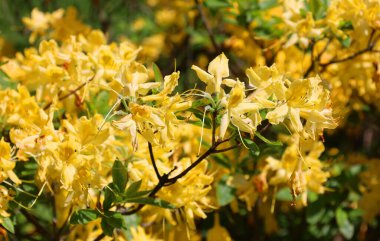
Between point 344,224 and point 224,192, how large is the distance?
2.17 feet

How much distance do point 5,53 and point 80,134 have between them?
2721 mm

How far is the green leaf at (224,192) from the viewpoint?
256 cm

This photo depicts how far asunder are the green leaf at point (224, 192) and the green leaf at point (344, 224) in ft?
1.94

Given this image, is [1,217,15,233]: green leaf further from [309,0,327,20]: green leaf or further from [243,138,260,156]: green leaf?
[309,0,327,20]: green leaf

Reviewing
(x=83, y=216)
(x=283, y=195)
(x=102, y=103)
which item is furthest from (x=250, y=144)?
(x=283, y=195)

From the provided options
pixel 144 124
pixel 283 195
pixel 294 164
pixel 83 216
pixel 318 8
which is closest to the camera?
pixel 144 124

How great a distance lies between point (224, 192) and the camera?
2586 mm

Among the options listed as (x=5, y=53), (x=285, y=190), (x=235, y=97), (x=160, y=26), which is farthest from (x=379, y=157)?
(x=5, y=53)

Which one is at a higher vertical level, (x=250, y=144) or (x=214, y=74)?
(x=214, y=74)

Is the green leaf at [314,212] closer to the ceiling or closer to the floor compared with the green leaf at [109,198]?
closer to the floor

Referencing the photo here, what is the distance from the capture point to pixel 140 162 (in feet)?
7.10

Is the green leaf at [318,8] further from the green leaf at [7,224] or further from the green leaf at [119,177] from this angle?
the green leaf at [7,224]

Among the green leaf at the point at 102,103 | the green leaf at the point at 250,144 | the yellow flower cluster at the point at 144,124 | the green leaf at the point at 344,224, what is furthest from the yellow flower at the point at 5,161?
the green leaf at the point at 344,224

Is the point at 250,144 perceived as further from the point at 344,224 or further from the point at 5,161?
the point at 344,224
